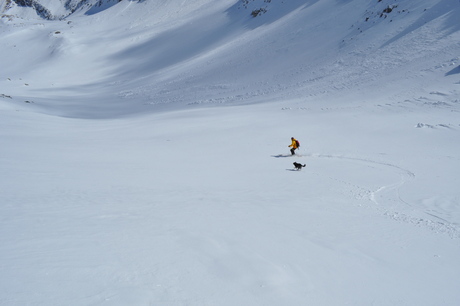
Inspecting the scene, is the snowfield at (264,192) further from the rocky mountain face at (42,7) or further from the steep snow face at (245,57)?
the rocky mountain face at (42,7)

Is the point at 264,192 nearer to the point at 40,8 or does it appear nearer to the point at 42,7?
the point at 42,7

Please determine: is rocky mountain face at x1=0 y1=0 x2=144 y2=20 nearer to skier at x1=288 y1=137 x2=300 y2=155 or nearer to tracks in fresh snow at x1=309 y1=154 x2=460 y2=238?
skier at x1=288 y1=137 x2=300 y2=155

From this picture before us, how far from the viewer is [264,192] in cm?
912

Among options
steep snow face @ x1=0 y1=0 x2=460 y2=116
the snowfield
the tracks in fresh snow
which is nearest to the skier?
the snowfield

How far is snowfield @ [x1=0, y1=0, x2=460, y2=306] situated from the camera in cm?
421

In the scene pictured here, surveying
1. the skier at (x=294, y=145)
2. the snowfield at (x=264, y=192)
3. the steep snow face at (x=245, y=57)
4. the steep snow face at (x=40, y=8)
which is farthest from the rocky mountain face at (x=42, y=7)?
the skier at (x=294, y=145)

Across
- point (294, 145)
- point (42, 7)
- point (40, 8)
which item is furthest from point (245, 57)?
point (40, 8)

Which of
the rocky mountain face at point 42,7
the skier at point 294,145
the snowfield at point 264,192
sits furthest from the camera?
the rocky mountain face at point 42,7

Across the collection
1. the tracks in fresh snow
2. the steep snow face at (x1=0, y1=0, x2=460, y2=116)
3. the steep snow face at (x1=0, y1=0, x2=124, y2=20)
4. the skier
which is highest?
the steep snow face at (x1=0, y1=0, x2=124, y2=20)

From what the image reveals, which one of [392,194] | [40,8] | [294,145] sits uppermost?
[40,8]

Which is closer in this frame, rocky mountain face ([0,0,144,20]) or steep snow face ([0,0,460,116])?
steep snow face ([0,0,460,116])

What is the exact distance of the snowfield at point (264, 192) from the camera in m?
4.21

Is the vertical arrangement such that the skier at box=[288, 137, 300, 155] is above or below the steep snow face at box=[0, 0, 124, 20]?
below

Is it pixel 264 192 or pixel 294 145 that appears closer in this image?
pixel 264 192
